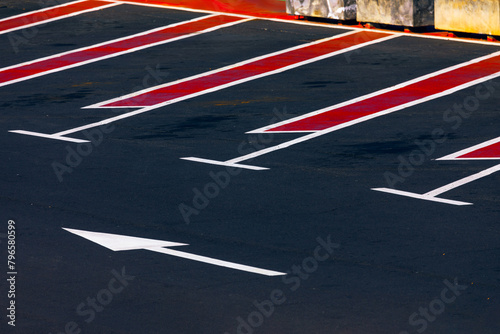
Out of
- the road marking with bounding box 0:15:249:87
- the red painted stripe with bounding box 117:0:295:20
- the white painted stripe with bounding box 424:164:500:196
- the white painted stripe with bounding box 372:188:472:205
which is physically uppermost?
the red painted stripe with bounding box 117:0:295:20

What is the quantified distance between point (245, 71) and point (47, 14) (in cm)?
807

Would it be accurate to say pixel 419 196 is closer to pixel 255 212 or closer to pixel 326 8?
pixel 255 212

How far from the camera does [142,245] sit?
10.6 meters

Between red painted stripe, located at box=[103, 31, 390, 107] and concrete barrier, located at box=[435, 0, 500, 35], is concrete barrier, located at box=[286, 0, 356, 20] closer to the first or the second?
red painted stripe, located at box=[103, 31, 390, 107]

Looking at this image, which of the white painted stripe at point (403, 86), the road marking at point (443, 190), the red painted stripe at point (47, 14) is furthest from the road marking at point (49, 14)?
the road marking at point (443, 190)

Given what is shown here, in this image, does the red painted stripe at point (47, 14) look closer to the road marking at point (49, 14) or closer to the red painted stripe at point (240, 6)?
the road marking at point (49, 14)

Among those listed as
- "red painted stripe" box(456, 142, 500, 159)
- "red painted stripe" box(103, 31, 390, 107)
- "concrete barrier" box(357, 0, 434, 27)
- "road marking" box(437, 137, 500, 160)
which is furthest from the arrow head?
"concrete barrier" box(357, 0, 434, 27)

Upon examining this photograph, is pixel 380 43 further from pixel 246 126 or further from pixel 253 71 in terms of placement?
pixel 246 126

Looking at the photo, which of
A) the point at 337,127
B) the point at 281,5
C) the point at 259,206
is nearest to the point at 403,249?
the point at 259,206

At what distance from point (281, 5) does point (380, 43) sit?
15.8 ft

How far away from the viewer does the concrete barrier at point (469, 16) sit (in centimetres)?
2042

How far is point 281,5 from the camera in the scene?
25125 mm

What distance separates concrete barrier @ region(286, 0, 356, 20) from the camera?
2262 cm

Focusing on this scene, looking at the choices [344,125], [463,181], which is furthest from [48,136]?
[463,181]
